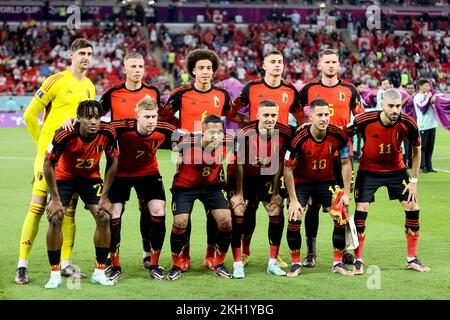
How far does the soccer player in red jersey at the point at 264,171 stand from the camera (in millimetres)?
8016

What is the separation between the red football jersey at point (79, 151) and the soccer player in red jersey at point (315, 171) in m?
1.72

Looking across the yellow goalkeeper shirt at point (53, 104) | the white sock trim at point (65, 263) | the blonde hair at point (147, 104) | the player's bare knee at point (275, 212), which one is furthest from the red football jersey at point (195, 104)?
the white sock trim at point (65, 263)

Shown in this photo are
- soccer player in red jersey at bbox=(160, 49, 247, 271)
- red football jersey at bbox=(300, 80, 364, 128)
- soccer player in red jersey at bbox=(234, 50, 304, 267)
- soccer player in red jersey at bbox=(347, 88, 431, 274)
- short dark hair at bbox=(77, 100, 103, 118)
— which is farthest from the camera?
red football jersey at bbox=(300, 80, 364, 128)

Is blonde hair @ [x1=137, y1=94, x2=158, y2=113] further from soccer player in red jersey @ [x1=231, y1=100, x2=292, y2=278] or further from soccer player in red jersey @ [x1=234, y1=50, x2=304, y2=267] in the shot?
soccer player in red jersey @ [x1=234, y1=50, x2=304, y2=267]

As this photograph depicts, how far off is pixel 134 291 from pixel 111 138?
1411mm

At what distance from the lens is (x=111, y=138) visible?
7465 millimetres

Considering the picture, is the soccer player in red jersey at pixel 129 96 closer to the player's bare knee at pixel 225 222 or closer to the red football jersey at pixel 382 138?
the player's bare knee at pixel 225 222

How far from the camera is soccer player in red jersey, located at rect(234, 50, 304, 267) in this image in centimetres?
841

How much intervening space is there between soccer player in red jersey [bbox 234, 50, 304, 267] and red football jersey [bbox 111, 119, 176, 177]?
1.04m

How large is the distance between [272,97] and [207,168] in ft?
3.72

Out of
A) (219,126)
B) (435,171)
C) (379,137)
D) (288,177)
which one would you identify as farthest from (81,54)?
(435,171)

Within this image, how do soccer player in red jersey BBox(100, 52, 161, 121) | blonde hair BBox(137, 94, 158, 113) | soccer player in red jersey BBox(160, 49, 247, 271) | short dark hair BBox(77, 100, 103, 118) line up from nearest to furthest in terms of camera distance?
1. short dark hair BBox(77, 100, 103, 118)
2. blonde hair BBox(137, 94, 158, 113)
3. soccer player in red jersey BBox(100, 52, 161, 121)
4. soccer player in red jersey BBox(160, 49, 247, 271)

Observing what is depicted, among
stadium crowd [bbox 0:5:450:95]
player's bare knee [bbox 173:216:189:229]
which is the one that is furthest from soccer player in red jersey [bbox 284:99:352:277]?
stadium crowd [bbox 0:5:450:95]

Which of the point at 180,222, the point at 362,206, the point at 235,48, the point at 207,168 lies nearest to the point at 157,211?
the point at 180,222
